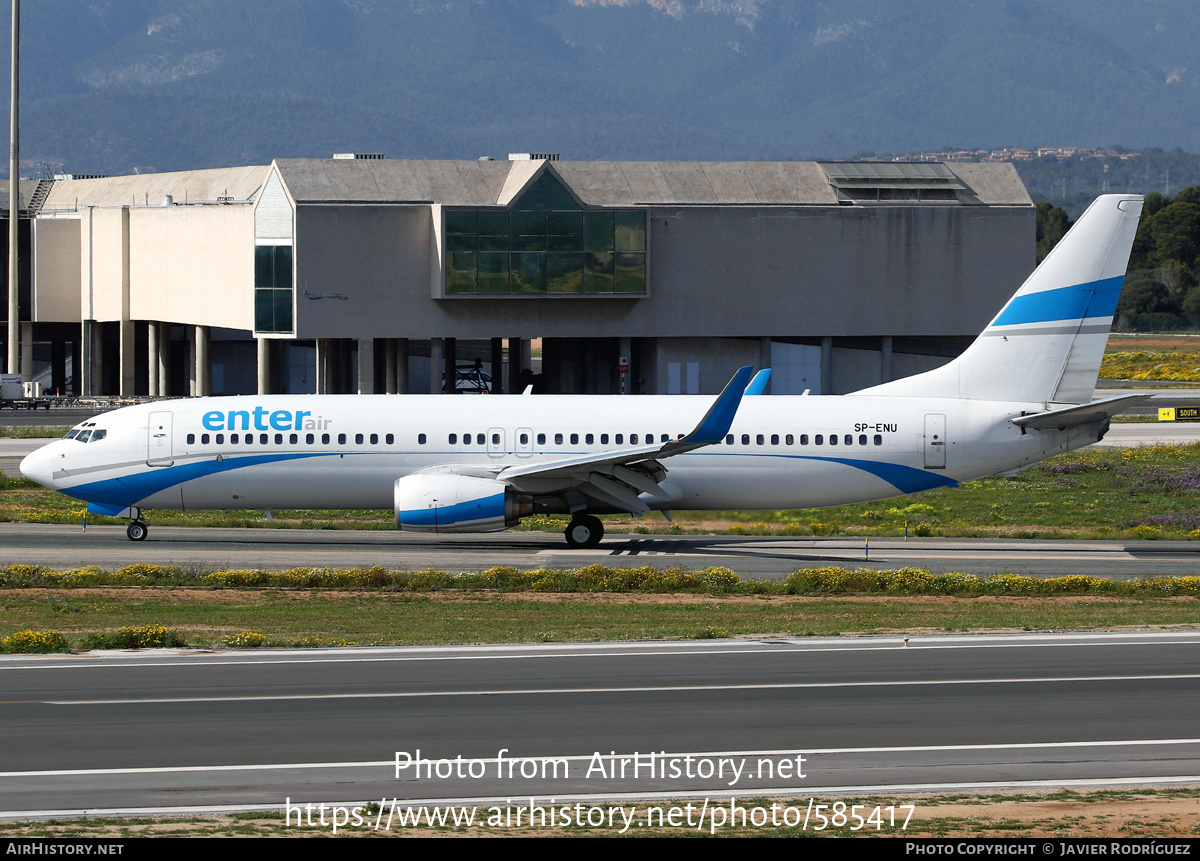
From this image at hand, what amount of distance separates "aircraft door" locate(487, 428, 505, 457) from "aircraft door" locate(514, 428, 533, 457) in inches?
15.0

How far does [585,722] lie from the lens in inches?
757

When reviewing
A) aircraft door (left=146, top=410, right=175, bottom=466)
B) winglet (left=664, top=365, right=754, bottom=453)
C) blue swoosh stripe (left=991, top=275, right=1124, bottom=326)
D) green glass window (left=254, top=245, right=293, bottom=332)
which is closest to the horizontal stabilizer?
blue swoosh stripe (left=991, top=275, right=1124, bottom=326)

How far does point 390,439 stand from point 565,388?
175ft

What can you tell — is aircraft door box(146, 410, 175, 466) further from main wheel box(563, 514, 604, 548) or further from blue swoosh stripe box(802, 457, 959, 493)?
blue swoosh stripe box(802, 457, 959, 493)

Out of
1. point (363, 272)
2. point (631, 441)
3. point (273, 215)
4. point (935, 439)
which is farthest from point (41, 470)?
point (273, 215)

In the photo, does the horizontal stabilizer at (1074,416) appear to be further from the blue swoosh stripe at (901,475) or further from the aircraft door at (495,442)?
the aircraft door at (495,442)

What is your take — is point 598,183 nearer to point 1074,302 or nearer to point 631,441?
point 631,441

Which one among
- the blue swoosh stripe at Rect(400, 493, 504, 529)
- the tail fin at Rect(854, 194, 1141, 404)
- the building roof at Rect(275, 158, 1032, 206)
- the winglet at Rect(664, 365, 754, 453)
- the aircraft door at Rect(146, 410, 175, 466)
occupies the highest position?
the building roof at Rect(275, 158, 1032, 206)

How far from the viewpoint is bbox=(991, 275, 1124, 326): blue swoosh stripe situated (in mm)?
37844

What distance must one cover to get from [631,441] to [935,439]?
8333 millimetres

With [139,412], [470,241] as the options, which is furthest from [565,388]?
[139,412]

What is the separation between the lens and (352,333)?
7906cm
